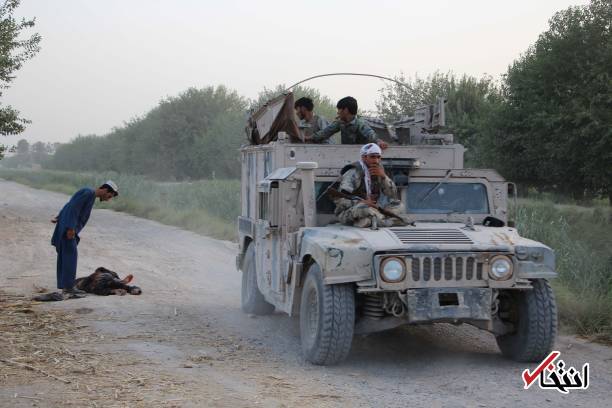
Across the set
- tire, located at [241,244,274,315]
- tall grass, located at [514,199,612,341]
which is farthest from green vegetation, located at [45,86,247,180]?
tire, located at [241,244,274,315]

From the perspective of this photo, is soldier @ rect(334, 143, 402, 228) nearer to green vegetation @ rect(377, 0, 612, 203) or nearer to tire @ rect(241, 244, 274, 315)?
tire @ rect(241, 244, 274, 315)

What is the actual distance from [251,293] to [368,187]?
294 centimetres

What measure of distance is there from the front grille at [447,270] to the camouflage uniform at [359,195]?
0.82 m

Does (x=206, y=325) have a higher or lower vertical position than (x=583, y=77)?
lower

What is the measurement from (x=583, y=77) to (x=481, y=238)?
18.5 meters

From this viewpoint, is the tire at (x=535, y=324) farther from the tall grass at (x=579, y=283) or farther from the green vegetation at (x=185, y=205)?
the green vegetation at (x=185, y=205)

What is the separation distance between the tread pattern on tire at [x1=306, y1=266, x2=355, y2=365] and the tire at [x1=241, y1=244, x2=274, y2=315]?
10.0 ft

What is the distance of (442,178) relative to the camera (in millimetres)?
8281

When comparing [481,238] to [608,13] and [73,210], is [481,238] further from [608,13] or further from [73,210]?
[608,13]

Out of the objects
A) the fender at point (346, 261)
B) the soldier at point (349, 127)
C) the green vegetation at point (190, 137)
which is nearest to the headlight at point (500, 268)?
the fender at point (346, 261)

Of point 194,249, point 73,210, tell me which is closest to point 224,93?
point 194,249

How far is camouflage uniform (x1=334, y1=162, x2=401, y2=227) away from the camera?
7.71 metres

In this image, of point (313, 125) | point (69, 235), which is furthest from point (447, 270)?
point (69, 235)

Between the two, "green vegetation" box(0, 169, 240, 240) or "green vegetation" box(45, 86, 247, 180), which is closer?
"green vegetation" box(0, 169, 240, 240)
